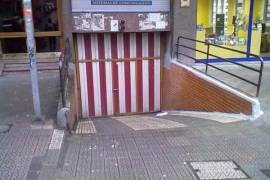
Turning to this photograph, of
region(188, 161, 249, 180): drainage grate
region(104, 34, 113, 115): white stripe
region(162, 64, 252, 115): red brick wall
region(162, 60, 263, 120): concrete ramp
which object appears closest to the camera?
region(188, 161, 249, 180): drainage grate

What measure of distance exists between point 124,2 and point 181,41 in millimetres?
1947

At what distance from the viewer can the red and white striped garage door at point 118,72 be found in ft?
30.8

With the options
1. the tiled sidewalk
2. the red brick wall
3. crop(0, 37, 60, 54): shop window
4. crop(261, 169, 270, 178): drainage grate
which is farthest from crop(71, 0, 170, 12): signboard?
crop(261, 169, 270, 178): drainage grate

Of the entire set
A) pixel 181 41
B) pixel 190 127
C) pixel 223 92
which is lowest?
pixel 190 127

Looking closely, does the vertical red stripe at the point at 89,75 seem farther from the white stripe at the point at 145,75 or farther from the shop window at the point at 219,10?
the shop window at the point at 219,10

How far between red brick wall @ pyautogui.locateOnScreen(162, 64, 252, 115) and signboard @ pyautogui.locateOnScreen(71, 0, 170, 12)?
66.3 inches

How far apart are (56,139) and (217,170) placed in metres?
2.39

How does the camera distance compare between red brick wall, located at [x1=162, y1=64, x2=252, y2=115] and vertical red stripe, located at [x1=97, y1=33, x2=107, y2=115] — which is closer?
red brick wall, located at [x1=162, y1=64, x2=252, y2=115]

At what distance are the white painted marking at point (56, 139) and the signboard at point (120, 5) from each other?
4.35 metres

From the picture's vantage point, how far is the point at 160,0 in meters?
9.03

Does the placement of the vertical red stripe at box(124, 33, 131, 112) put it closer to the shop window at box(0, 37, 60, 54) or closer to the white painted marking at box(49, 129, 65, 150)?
the shop window at box(0, 37, 60, 54)

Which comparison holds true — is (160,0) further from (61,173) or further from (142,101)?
(61,173)

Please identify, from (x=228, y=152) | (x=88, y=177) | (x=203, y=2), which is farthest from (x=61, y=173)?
(x=203, y=2)

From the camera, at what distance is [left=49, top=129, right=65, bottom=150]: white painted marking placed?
15.4ft
